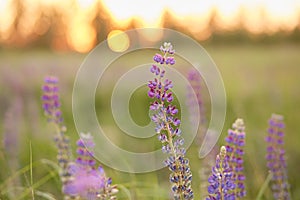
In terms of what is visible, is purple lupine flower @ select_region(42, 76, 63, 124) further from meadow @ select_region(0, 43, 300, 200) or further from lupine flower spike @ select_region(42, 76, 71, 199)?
meadow @ select_region(0, 43, 300, 200)

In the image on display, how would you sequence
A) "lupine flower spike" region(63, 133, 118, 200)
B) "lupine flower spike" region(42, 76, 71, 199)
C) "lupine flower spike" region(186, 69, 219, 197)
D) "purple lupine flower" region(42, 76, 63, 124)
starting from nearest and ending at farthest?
"lupine flower spike" region(63, 133, 118, 200), "lupine flower spike" region(42, 76, 71, 199), "purple lupine flower" region(42, 76, 63, 124), "lupine flower spike" region(186, 69, 219, 197)

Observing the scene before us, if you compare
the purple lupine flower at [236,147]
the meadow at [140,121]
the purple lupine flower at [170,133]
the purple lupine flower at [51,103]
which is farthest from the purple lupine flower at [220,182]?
the purple lupine flower at [51,103]

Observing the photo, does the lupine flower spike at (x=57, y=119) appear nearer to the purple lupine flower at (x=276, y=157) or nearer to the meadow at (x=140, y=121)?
the meadow at (x=140, y=121)

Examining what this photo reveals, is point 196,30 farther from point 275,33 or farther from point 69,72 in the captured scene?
point 69,72

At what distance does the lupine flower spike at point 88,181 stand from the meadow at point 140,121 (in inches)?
8.6

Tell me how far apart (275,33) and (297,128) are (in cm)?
2417

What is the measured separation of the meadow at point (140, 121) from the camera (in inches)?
133

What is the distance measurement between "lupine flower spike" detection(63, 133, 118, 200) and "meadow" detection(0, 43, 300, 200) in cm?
22

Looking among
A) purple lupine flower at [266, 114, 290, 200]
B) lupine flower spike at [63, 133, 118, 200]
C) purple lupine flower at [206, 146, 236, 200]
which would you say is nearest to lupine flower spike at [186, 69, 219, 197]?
purple lupine flower at [266, 114, 290, 200]

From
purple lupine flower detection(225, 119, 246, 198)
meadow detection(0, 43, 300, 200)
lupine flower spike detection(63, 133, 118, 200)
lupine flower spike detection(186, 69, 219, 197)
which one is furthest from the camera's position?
meadow detection(0, 43, 300, 200)

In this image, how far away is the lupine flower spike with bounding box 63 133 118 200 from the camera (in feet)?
5.08

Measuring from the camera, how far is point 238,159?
2256 mm

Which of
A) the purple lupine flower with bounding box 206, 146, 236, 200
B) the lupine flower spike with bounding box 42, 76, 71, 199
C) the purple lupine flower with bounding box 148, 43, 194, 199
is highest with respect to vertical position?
the lupine flower spike with bounding box 42, 76, 71, 199

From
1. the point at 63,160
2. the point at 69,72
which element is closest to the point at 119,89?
the point at 69,72
